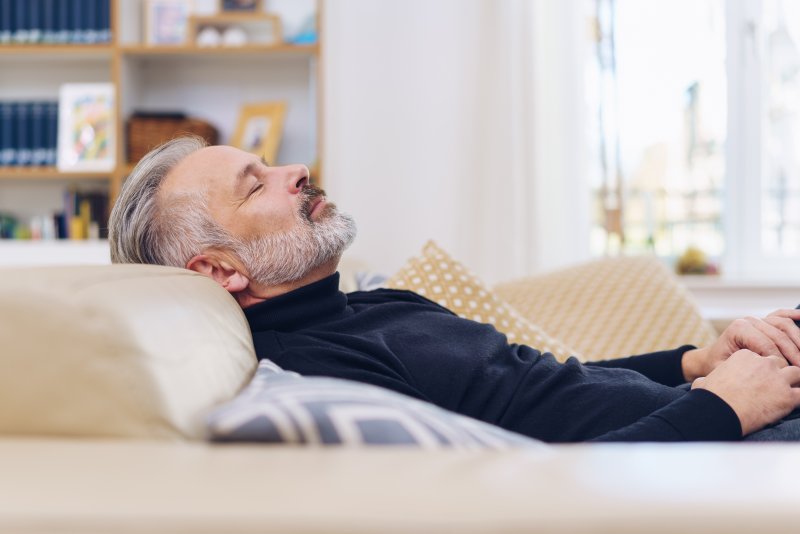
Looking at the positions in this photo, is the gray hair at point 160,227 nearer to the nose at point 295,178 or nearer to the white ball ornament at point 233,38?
the nose at point 295,178

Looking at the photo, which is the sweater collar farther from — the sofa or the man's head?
the sofa

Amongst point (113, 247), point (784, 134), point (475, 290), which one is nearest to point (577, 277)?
point (475, 290)

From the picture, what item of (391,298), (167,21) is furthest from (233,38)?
(391,298)

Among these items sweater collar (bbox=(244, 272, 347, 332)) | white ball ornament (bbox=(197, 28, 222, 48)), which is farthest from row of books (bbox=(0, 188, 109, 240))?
sweater collar (bbox=(244, 272, 347, 332))

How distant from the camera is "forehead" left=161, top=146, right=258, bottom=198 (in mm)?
1369

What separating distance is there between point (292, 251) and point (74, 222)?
267cm

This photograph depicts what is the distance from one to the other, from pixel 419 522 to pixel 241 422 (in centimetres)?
21

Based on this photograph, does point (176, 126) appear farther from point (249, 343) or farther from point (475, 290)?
point (249, 343)

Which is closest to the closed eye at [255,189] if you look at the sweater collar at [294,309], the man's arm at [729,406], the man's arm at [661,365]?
the sweater collar at [294,309]

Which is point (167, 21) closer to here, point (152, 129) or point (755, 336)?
point (152, 129)

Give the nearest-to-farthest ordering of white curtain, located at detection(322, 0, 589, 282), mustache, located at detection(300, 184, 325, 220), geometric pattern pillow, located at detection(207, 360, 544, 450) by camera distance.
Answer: geometric pattern pillow, located at detection(207, 360, 544, 450)
mustache, located at detection(300, 184, 325, 220)
white curtain, located at detection(322, 0, 589, 282)

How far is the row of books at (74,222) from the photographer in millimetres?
3754

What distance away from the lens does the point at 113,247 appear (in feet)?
4.51

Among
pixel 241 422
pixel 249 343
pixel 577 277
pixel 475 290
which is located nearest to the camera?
pixel 241 422
